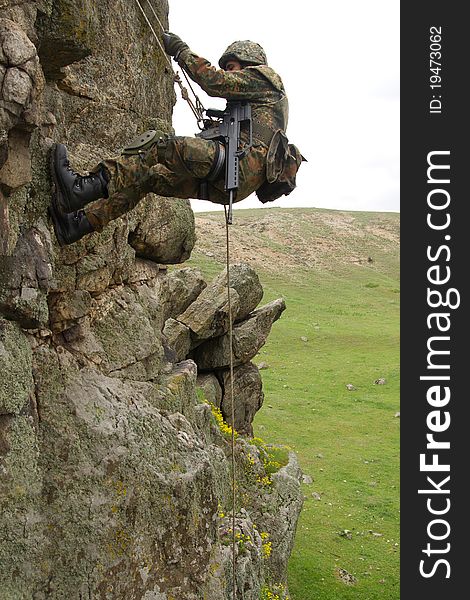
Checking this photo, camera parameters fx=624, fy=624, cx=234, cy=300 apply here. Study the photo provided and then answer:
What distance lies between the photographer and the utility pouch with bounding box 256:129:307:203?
9.13 meters

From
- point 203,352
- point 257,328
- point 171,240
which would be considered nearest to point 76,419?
point 171,240

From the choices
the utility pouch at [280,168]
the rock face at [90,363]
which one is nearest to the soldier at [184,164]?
the utility pouch at [280,168]

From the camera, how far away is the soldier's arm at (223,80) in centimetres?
869

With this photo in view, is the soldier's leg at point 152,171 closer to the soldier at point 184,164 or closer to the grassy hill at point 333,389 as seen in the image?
the soldier at point 184,164

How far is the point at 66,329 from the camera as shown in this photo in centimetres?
859

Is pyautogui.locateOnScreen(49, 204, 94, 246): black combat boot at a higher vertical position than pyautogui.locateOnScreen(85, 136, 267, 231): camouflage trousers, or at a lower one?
lower

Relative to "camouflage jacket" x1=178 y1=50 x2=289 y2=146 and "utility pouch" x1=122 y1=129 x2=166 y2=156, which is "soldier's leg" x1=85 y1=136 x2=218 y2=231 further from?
"camouflage jacket" x1=178 y1=50 x2=289 y2=146

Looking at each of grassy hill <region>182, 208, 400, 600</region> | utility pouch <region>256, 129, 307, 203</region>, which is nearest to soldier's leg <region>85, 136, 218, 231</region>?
utility pouch <region>256, 129, 307, 203</region>

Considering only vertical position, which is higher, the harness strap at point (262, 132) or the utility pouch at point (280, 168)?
the harness strap at point (262, 132)

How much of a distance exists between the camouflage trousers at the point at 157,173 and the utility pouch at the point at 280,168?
453 mm

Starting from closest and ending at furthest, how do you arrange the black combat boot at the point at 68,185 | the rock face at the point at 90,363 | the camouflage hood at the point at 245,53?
the rock face at the point at 90,363, the black combat boot at the point at 68,185, the camouflage hood at the point at 245,53

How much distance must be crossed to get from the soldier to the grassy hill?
49.4 ft

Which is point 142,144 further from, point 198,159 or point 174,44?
point 174,44

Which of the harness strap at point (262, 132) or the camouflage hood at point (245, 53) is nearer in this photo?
the harness strap at point (262, 132)
